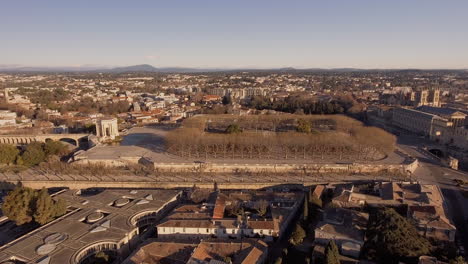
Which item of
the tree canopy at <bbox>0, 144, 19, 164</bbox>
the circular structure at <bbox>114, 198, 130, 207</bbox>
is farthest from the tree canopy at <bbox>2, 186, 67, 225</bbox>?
the tree canopy at <bbox>0, 144, 19, 164</bbox>

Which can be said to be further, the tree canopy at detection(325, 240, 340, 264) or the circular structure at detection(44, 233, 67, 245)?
the circular structure at detection(44, 233, 67, 245)

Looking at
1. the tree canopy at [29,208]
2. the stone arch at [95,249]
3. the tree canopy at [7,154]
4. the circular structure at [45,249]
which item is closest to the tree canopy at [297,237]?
the stone arch at [95,249]

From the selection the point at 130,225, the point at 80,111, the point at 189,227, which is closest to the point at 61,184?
the point at 130,225

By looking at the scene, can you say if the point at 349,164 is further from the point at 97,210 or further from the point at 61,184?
the point at 61,184

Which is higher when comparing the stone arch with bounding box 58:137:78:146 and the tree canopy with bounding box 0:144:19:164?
the tree canopy with bounding box 0:144:19:164

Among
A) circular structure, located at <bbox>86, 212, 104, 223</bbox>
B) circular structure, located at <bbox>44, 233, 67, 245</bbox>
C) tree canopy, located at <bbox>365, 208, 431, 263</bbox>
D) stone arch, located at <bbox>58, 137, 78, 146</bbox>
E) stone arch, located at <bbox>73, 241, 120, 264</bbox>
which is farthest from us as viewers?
stone arch, located at <bbox>58, 137, 78, 146</bbox>

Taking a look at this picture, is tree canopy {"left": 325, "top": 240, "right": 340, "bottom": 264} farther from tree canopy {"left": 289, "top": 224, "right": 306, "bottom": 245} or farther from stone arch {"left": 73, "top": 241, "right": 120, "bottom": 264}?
stone arch {"left": 73, "top": 241, "right": 120, "bottom": 264}

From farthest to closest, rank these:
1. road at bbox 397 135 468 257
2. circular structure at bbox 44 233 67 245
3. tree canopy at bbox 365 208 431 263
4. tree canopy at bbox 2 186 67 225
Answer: road at bbox 397 135 468 257, tree canopy at bbox 2 186 67 225, circular structure at bbox 44 233 67 245, tree canopy at bbox 365 208 431 263

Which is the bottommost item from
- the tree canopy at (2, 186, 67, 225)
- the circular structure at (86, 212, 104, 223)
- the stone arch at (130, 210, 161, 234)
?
the stone arch at (130, 210, 161, 234)
